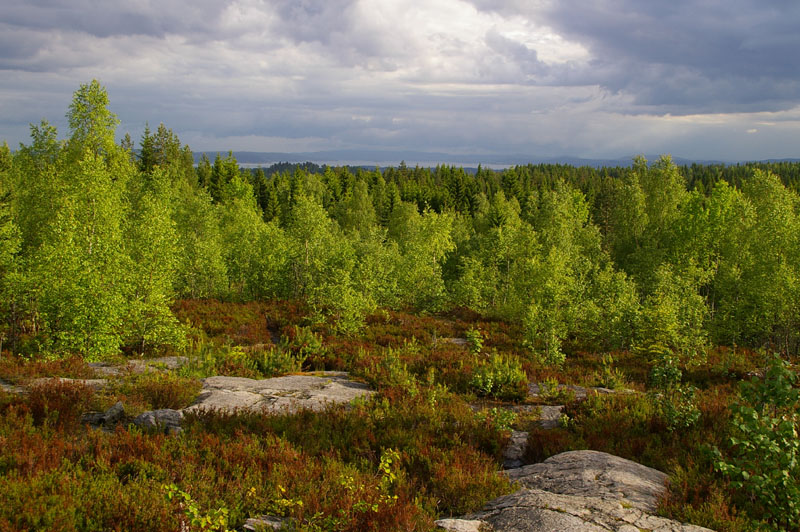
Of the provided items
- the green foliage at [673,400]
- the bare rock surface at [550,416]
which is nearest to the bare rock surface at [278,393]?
the bare rock surface at [550,416]

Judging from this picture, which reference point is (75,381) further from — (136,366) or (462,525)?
(462,525)

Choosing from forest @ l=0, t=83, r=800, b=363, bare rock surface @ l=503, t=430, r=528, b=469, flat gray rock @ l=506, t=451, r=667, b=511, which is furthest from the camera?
forest @ l=0, t=83, r=800, b=363

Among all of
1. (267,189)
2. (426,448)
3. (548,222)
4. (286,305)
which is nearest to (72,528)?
(426,448)

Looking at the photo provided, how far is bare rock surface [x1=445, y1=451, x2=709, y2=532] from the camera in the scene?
5.38 meters

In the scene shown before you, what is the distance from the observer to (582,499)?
19.8ft

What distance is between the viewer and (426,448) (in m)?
8.09

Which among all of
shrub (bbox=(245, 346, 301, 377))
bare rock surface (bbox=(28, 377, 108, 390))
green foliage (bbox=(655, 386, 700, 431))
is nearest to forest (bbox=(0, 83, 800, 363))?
bare rock surface (bbox=(28, 377, 108, 390))

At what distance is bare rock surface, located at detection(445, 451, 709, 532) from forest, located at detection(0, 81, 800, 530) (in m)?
0.42

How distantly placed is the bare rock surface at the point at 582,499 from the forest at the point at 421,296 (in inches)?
16.5

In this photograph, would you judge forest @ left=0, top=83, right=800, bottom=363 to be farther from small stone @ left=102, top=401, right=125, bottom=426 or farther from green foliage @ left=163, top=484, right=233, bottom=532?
green foliage @ left=163, top=484, right=233, bottom=532

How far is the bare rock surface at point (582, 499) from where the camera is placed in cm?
538

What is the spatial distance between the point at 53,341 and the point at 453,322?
18.1m

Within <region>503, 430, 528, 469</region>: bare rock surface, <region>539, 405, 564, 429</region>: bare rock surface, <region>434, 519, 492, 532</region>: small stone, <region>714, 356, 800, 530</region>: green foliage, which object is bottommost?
<region>539, 405, 564, 429</region>: bare rock surface

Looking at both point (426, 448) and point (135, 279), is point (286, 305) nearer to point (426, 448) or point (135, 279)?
point (135, 279)
